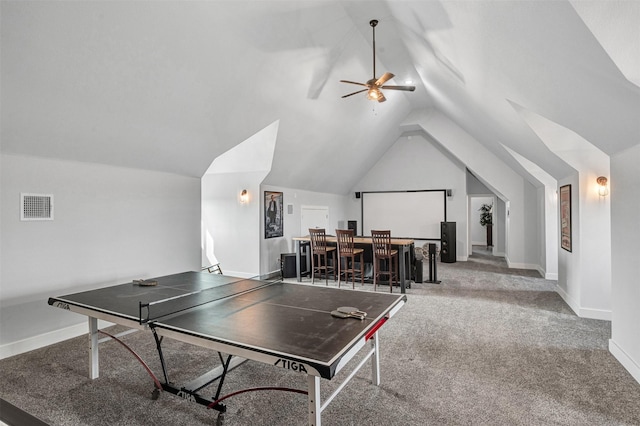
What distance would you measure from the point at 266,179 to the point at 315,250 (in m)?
1.78

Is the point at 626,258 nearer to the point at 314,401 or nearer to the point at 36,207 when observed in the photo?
the point at 314,401

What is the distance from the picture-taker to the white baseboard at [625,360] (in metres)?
2.76

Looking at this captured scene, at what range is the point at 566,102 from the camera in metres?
2.84

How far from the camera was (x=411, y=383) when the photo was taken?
8.96ft

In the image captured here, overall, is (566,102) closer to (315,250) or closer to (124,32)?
(124,32)

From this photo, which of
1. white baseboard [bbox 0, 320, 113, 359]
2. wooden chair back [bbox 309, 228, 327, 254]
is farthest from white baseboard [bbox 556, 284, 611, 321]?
white baseboard [bbox 0, 320, 113, 359]

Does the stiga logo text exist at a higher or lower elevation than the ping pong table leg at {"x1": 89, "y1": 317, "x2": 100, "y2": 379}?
higher

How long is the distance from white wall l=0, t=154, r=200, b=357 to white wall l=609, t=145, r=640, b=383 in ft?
17.9

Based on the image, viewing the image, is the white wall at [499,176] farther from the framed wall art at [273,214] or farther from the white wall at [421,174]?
the framed wall art at [273,214]

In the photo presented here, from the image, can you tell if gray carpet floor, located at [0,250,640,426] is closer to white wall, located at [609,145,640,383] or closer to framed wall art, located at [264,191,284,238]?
white wall, located at [609,145,640,383]

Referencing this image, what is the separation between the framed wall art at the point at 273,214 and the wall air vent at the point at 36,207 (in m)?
3.83

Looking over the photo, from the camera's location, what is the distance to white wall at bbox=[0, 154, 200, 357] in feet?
10.9

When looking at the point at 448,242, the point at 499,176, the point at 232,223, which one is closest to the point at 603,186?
the point at 499,176

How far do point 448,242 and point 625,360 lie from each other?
6227 mm
